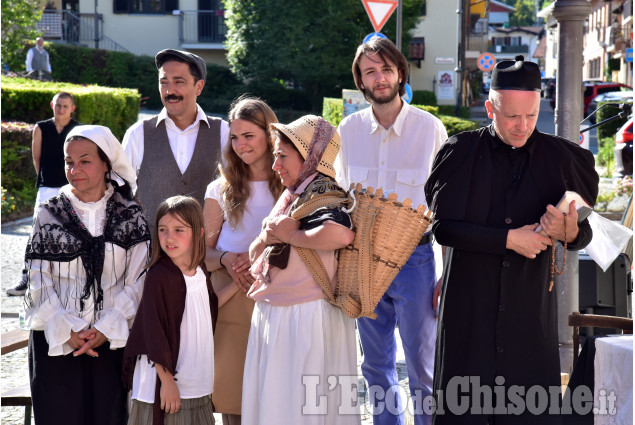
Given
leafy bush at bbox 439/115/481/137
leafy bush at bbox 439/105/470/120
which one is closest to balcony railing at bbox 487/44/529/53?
leafy bush at bbox 439/105/470/120

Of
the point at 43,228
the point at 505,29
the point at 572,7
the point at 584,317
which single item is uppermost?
the point at 505,29

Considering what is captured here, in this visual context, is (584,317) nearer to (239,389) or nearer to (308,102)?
(239,389)

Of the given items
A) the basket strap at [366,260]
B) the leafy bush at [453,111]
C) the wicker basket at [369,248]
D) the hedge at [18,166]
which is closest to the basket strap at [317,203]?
the wicker basket at [369,248]

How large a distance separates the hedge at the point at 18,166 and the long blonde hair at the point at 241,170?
10606 millimetres

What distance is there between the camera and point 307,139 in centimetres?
388

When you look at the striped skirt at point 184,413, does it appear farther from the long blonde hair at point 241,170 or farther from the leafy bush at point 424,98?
the leafy bush at point 424,98

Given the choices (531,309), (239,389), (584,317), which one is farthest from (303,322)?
(584,317)

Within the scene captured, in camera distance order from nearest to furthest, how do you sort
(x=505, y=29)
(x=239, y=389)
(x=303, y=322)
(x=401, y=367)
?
(x=303, y=322)
(x=239, y=389)
(x=401, y=367)
(x=505, y=29)

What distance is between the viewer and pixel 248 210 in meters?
4.41

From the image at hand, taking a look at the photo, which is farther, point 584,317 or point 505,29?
point 505,29

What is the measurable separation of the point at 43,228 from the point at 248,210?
1019 mm

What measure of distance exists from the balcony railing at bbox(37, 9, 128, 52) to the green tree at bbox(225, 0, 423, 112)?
27.3 feet

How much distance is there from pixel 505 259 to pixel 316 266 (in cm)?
85

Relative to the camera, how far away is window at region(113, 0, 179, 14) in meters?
38.8
